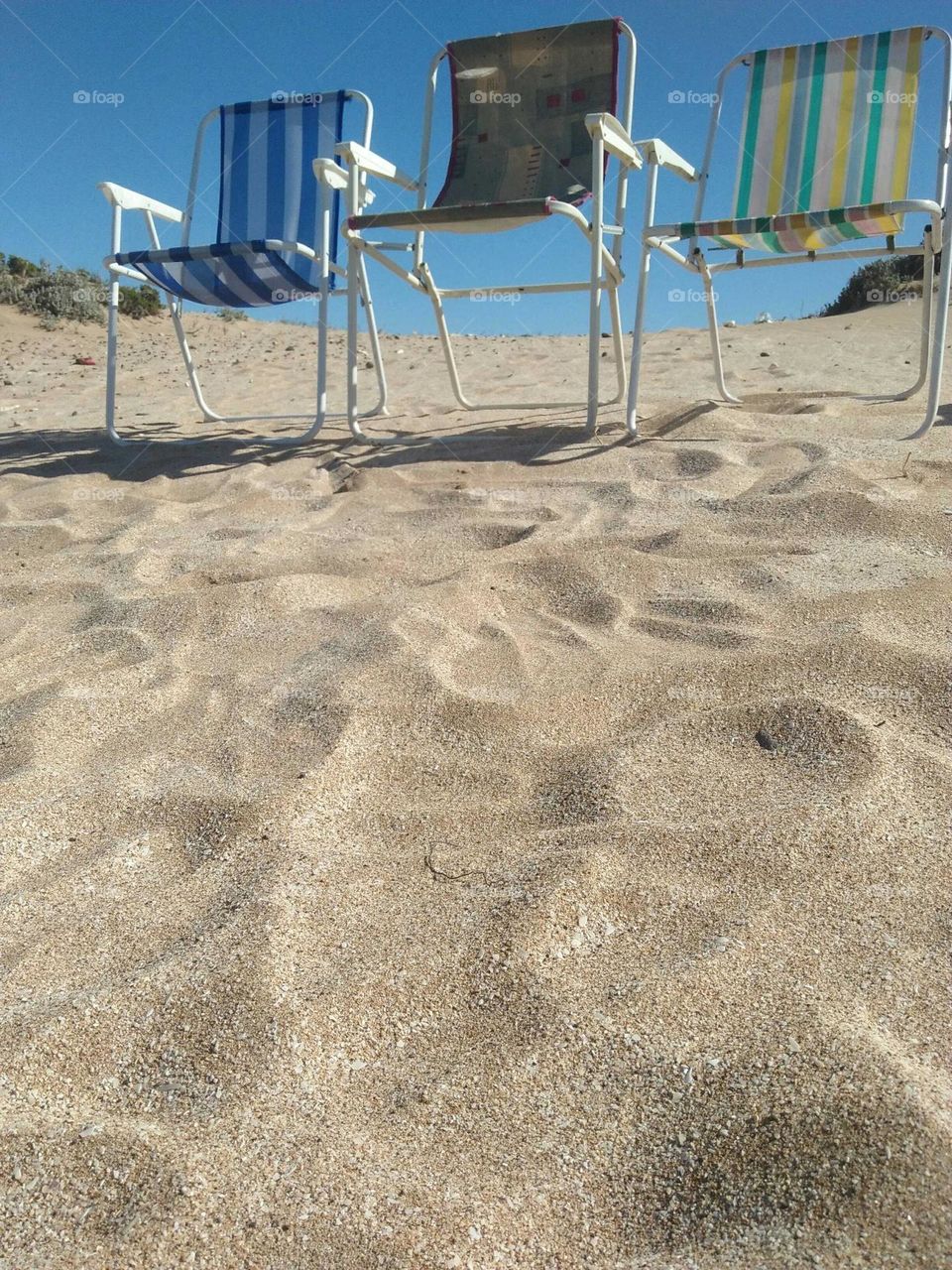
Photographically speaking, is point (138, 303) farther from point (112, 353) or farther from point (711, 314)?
point (711, 314)

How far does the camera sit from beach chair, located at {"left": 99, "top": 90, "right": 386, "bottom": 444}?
3781 mm

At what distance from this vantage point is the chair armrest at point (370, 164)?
374cm

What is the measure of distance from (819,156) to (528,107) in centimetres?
122

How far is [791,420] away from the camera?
3484 millimetres

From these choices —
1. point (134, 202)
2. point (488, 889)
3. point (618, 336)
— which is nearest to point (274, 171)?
point (134, 202)

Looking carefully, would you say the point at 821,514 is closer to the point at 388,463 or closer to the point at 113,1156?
the point at 388,463

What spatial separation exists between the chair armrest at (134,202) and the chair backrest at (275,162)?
24 cm

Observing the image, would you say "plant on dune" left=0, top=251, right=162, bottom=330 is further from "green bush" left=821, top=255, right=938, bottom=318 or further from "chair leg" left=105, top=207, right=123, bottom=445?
"green bush" left=821, top=255, right=938, bottom=318

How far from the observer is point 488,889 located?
128 centimetres

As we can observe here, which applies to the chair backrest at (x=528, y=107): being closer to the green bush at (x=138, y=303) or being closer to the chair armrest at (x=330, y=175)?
the chair armrest at (x=330, y=175)

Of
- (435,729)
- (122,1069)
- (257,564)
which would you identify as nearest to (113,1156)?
(122,1069)
